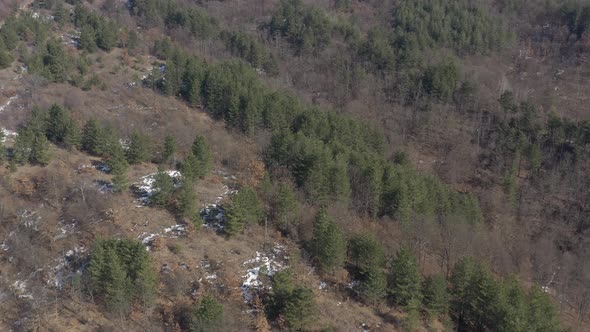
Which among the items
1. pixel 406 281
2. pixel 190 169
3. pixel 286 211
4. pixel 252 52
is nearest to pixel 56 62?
pixel 190 169

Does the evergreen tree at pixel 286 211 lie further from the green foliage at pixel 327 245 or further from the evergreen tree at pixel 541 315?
the evergreen tree at pixel 541 315

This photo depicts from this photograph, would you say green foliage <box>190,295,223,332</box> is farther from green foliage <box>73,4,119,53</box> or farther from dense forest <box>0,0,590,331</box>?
green foliage <box>73,4,119,53</box>

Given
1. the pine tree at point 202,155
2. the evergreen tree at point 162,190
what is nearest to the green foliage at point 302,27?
the pine tree at point 202,155

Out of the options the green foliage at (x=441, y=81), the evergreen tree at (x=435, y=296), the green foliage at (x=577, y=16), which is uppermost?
the green foliage at (x=577, y=16)

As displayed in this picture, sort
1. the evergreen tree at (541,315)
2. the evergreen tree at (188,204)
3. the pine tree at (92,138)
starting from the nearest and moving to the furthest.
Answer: the evergreen tree at (541,315) < the evergreen tree at (188,204) < the pine tree at (92,138)

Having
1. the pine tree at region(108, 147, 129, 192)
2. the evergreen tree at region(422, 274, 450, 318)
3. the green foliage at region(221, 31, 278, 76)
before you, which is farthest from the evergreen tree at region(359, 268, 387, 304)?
the green foliage at region(221, 31, 278, 76)

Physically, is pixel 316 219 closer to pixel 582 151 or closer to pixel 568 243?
pixel 568 243
